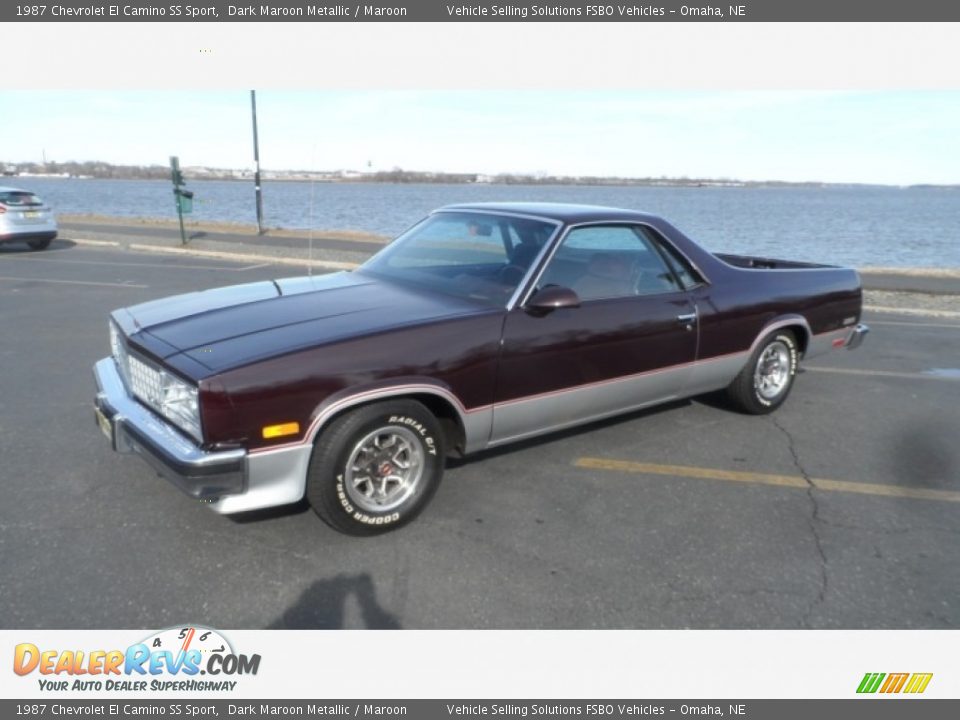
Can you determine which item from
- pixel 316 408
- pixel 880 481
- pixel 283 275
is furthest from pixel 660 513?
pixel 283 275

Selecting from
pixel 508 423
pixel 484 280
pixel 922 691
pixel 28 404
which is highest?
pixel 484 280

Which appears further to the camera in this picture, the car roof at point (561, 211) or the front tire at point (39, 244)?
the front tire at point (39, 244)

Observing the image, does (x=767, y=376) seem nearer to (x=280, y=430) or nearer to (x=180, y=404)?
(x=280, y=430)

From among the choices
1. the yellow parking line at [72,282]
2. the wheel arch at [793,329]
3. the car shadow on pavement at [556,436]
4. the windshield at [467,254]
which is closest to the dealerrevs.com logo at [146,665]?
the car shadow on pavement at [556,436]

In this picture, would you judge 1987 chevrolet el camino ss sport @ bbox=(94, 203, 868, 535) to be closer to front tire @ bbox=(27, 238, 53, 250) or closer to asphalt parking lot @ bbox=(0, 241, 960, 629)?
asphalt parking lot @ bbox=(0, 241, 960, 629)

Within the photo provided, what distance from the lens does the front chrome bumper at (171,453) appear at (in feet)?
9.04

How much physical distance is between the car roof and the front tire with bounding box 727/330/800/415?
1366 mm

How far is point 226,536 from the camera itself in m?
3.26

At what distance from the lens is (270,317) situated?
3.42 meters

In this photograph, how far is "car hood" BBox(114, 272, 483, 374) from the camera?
9.91ft

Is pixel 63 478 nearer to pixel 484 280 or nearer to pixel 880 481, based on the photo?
pixel 484 280

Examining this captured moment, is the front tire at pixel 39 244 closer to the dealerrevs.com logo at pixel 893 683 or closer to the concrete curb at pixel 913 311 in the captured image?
the concrete curb at pixel 913 311

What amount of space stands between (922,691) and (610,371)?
2123mm

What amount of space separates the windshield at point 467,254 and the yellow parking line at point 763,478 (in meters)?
1.30
